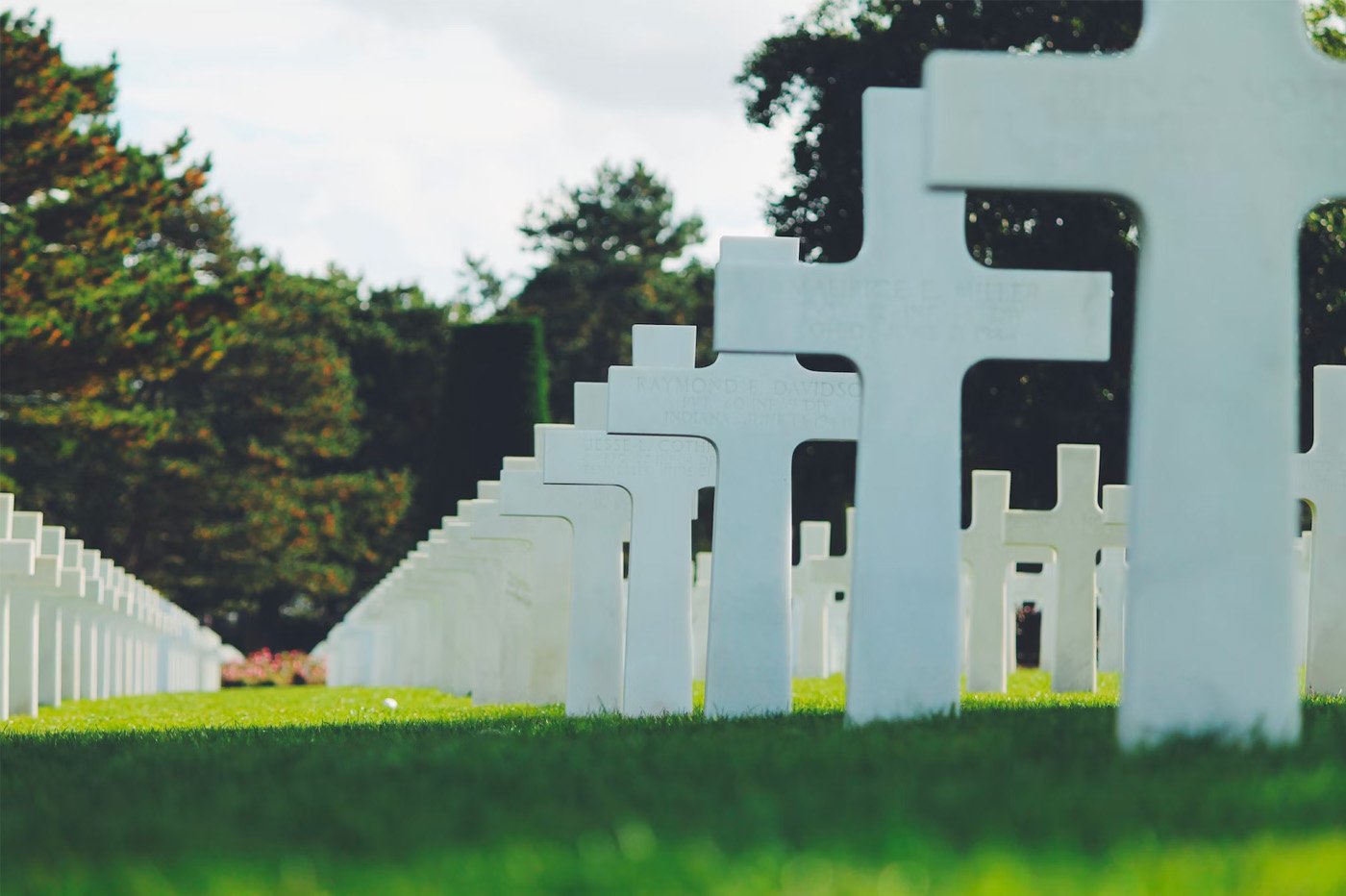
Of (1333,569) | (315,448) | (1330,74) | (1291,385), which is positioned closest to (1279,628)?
(1291,385)

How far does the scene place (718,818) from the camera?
17.4ft

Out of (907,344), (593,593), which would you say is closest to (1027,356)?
(907,344)

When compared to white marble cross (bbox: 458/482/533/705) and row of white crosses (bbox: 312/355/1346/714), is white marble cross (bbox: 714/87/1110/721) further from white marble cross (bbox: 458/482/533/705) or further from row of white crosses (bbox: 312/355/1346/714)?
white marble cross (bbox: 458/482/533/705)

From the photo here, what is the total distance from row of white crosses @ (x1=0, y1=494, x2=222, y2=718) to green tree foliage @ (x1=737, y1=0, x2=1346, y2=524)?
1199 centimetres

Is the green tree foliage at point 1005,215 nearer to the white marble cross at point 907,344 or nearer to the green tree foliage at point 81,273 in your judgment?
the green tree foliage at point 81,273

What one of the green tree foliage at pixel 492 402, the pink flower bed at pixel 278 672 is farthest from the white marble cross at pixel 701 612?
the pink flower bed at pixel 278 672

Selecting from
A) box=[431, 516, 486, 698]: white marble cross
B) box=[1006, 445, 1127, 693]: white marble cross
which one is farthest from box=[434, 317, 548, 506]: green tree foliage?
box=[1006, 445, 1127, 693]: white marble cross

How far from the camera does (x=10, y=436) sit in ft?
121

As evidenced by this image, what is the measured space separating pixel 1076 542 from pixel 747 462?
6168mm

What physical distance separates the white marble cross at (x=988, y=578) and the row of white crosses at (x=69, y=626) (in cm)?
894

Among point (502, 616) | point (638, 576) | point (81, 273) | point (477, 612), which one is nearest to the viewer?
point (638, 576)

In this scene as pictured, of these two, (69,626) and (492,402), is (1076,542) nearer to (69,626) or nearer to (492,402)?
(69,626)

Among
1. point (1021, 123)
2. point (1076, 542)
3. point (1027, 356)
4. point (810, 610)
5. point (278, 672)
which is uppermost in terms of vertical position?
point (1021, 123)

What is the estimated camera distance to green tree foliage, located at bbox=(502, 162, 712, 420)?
2400 inches
